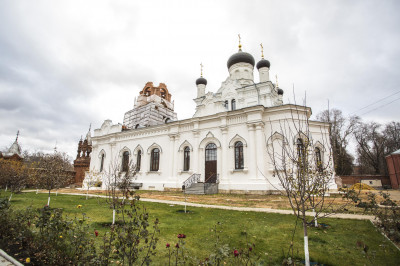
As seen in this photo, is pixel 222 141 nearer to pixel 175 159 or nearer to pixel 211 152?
pixel 211 152

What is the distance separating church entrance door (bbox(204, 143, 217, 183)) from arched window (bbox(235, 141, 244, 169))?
2026 mm

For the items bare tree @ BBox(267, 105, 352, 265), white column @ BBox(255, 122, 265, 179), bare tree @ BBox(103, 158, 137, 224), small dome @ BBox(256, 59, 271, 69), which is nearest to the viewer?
bare tree @ BBox(267, 105, 352, 265)

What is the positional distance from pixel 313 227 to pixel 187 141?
48.1 ft

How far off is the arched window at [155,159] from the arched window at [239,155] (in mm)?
8913

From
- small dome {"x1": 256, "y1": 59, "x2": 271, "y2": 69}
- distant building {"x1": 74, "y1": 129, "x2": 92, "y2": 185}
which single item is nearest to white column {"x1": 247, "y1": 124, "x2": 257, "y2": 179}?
small dome {"x1": 256, "y1": 59, "x2": 271, "y2": 69}

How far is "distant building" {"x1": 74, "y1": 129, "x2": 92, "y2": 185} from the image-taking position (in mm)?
30750

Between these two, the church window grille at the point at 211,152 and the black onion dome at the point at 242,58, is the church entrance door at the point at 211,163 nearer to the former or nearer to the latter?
the church window grille at the point at 211,152

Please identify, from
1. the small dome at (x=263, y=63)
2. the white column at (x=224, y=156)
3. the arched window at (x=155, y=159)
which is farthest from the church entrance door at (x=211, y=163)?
the small dome at (x=263, y=63)

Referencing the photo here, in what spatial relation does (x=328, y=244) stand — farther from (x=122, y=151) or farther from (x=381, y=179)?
(x=381, y=179)

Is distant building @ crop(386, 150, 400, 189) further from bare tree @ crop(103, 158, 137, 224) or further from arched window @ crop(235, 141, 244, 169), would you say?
bare tree @ crop(103, 158, 137, 224)

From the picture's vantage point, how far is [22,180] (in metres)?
11.8

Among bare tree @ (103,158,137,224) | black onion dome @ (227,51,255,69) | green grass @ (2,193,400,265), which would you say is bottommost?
green grass @ (2,193,400,265)

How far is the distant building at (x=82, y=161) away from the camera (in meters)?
Answer: 30.8

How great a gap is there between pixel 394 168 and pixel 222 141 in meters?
23.2
